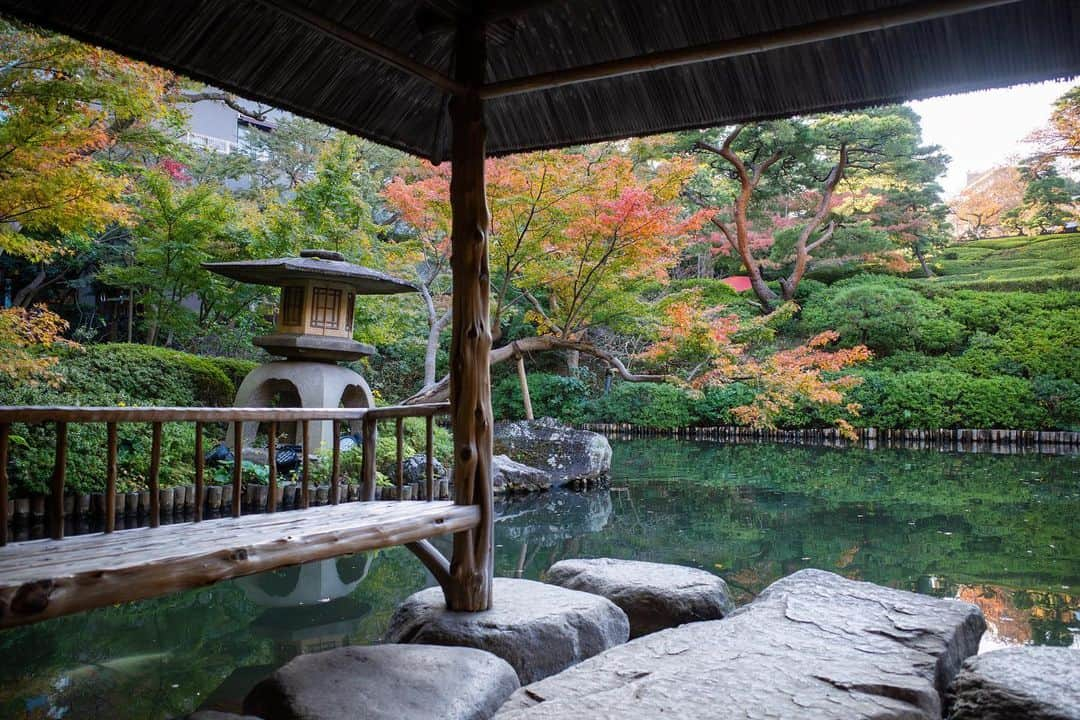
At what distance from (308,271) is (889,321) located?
522 inches

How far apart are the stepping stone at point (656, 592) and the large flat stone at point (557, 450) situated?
4907 mm

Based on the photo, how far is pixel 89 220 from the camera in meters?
7.06

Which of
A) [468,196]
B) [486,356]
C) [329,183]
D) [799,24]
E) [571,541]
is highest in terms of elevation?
[329,183]

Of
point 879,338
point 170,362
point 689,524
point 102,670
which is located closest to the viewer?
point 102,670

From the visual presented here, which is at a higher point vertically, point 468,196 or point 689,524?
point 468,196

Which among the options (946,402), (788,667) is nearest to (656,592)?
(788,667)

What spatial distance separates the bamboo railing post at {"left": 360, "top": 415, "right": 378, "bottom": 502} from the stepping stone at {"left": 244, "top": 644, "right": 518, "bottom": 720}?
112 centimetres

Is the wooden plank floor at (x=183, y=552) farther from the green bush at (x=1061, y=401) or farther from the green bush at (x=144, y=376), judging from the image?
the green bush at (x=1061, y=401)

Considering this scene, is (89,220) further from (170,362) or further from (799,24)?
(799,24)

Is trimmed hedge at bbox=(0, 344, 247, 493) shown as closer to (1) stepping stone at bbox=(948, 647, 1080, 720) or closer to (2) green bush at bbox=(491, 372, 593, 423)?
(1) stepping stone at bbox=(948, 647, 1080, 720)

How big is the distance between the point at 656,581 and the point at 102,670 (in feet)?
9.51

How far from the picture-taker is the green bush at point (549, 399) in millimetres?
16453

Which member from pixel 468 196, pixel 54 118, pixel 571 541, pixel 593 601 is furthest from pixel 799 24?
pixel 54 118

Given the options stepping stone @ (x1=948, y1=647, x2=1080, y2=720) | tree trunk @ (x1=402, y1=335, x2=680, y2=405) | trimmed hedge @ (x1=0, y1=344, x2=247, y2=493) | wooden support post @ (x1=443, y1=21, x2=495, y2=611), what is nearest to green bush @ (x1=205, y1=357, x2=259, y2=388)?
trimmed hedge @ (x1=0, y1=344, x2=247, y2=493)
